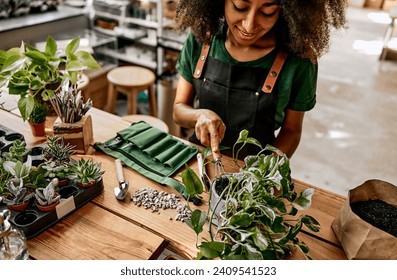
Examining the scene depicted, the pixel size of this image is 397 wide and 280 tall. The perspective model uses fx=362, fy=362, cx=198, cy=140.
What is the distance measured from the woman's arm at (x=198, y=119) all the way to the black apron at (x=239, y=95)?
2.8 inches

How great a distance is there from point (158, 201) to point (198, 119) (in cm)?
35

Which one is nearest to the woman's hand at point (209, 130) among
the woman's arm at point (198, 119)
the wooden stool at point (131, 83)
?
the woman's arm at point (198, 119)

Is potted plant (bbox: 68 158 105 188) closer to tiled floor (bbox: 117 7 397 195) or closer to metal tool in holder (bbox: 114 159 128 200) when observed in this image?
metal tool in holder (bbox: 114 159 128 200)

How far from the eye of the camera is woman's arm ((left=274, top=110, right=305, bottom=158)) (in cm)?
162

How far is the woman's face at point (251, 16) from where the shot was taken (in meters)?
1.32

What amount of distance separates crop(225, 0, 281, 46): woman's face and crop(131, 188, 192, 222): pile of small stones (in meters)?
0.68

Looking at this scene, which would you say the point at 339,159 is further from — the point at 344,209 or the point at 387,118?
the point at 344,209

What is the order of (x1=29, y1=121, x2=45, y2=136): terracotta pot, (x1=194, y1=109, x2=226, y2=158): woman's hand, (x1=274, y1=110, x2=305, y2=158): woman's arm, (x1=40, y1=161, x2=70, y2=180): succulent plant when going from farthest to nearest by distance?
1. (x1=274, y1=110, x2=305, y2=158): woman's arm
2. (x1=29, y1=121, x2=45, y2=136): terracotta pot
3. (x1=194, y1=109, x2=226, y2=158): woman's hand
4. (x1=40, y1=161, x2=70, y2=180): succulent plant

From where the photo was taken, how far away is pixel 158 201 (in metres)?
1.23

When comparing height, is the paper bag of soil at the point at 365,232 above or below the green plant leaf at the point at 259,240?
below

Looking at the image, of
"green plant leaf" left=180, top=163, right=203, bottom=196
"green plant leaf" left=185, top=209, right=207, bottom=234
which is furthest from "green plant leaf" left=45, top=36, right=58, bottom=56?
"green plant leaf" left=185, top=209, right=207, bottom=234

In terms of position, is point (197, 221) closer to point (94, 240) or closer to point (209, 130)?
point (94, 240)

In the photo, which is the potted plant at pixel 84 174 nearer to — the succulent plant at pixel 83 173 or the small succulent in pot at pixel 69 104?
the succulent plant at pixel 83 173

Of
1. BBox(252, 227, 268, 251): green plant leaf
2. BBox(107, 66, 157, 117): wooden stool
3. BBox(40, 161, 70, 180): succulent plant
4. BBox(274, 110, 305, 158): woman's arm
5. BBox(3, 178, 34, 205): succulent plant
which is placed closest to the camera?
BBox(252, 227, 268, 251): green plant leaf
